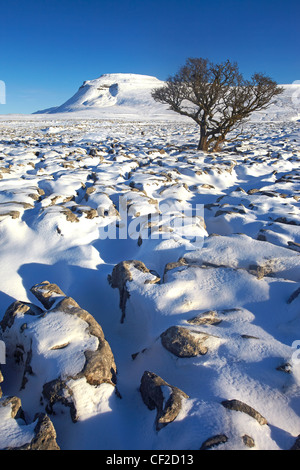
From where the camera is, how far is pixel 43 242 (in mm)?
3586

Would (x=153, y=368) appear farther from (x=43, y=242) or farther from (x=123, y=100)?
(x=123, y=100)

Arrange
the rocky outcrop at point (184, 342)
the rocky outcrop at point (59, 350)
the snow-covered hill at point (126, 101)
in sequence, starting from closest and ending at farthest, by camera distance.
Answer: the rocky outcrop at point (59, 350)
the rocky outcrop at point (184, 342)
the snow-covered hill at point (126, 101)

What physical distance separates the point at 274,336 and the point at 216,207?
3.10m

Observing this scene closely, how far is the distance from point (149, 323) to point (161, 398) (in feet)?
2.71

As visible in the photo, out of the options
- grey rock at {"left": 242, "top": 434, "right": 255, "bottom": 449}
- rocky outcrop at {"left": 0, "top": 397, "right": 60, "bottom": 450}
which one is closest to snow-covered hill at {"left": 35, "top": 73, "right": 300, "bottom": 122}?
grey rock at {"left": 242, "top": 434, "right": 255, "bottom": 449}

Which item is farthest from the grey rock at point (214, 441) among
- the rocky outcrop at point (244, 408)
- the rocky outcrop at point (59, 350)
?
the rocky outcrop at point (59, 350)

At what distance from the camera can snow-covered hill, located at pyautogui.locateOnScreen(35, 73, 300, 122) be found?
4431 centimetres

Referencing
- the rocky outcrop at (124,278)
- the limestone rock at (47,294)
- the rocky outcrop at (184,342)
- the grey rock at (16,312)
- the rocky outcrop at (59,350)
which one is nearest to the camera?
the rocky outcrop at (59,350)

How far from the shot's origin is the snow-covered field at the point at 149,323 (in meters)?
1.57

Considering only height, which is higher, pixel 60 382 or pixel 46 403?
pixel 60 382

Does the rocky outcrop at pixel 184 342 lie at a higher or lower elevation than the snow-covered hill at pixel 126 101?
lower

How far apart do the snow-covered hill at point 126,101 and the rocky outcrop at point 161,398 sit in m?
43.0

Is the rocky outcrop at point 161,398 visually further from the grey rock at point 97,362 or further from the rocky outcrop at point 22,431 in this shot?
the rocky outcrop at point 22,431

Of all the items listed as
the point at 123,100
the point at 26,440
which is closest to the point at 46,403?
the point at 26,440
